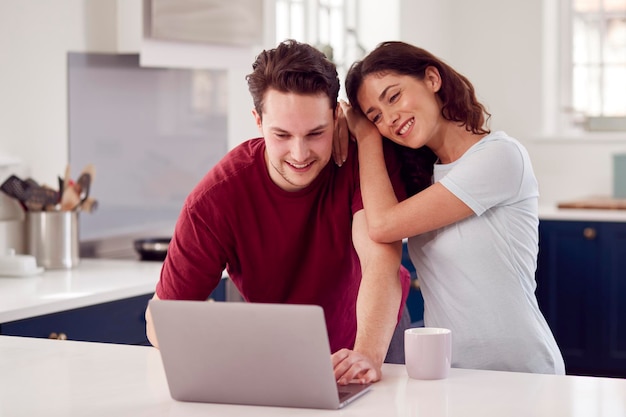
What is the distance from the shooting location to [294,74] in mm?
2049

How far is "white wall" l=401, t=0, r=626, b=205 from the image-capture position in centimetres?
586

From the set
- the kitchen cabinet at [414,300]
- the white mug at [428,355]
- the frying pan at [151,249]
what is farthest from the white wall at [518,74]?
the white mug at [428,355]

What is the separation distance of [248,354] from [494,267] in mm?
796

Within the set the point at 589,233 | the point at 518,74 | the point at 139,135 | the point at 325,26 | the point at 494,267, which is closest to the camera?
the point at 494,267

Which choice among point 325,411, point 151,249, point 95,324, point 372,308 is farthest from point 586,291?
point 325,411

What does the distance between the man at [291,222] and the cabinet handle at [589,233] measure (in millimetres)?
2866

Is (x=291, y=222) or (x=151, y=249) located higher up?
(x=291, y=222)

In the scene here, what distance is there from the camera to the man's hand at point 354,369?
164 cm

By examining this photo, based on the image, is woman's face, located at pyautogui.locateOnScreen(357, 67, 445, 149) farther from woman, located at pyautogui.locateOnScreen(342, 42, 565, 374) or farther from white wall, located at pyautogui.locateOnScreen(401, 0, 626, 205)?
white wall, located at pyautogui.locateOnScreen(401, 0, 626, 205)

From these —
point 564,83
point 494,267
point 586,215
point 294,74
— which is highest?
point 564,83

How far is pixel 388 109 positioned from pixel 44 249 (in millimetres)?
1475

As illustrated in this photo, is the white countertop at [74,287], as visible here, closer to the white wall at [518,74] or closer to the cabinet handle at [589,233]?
the cabinet handle at [589,233]

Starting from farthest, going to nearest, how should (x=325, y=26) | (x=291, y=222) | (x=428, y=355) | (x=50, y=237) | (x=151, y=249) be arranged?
(x=325, y=26), (x=151, y=249), (x=50, y=237), (x=291, y=222), (x=428, y=355)

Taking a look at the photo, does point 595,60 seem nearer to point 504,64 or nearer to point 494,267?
point 504,64
